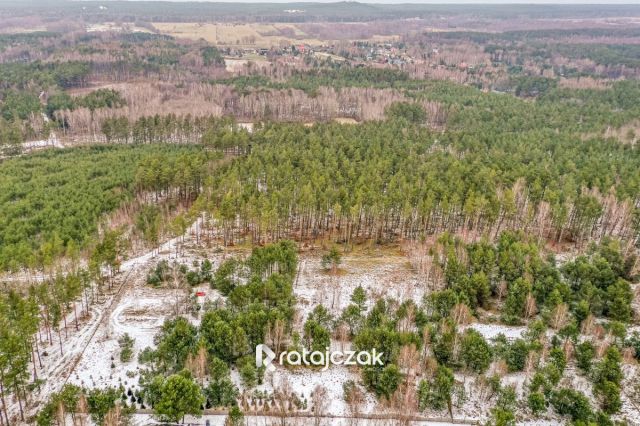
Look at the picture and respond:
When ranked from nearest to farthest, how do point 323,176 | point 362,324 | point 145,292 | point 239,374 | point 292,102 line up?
point 239,374
point 362,324
point 145,292
point 323,176
point 292,102

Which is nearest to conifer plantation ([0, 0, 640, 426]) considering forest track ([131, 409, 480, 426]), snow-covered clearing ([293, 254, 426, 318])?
forest track ([131, 409, 480, 426])

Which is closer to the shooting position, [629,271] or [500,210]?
[629,271]

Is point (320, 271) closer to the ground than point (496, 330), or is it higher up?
higher up

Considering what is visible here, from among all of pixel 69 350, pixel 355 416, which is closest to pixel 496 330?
pixel 355 416

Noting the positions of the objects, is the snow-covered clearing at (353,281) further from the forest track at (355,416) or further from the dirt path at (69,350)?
the dirt path at (69,350)

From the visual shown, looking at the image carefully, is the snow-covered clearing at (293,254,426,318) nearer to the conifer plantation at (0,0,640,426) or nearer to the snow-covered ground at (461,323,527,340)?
the conifer plantation at (0,0,640,426)

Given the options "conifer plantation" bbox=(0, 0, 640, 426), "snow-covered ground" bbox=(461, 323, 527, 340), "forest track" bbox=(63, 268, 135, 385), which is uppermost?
"conifer plantation" bbox=(0, 0, 640, 426)

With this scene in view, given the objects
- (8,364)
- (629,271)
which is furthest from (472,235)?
(8,364)

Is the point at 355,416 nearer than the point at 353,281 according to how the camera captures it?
Yes

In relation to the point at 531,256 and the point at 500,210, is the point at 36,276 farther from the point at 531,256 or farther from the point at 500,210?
the point at 500,210

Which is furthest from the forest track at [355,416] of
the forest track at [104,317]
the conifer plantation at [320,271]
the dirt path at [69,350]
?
the forest track at [104,317]

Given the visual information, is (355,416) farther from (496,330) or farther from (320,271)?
(320,271)
